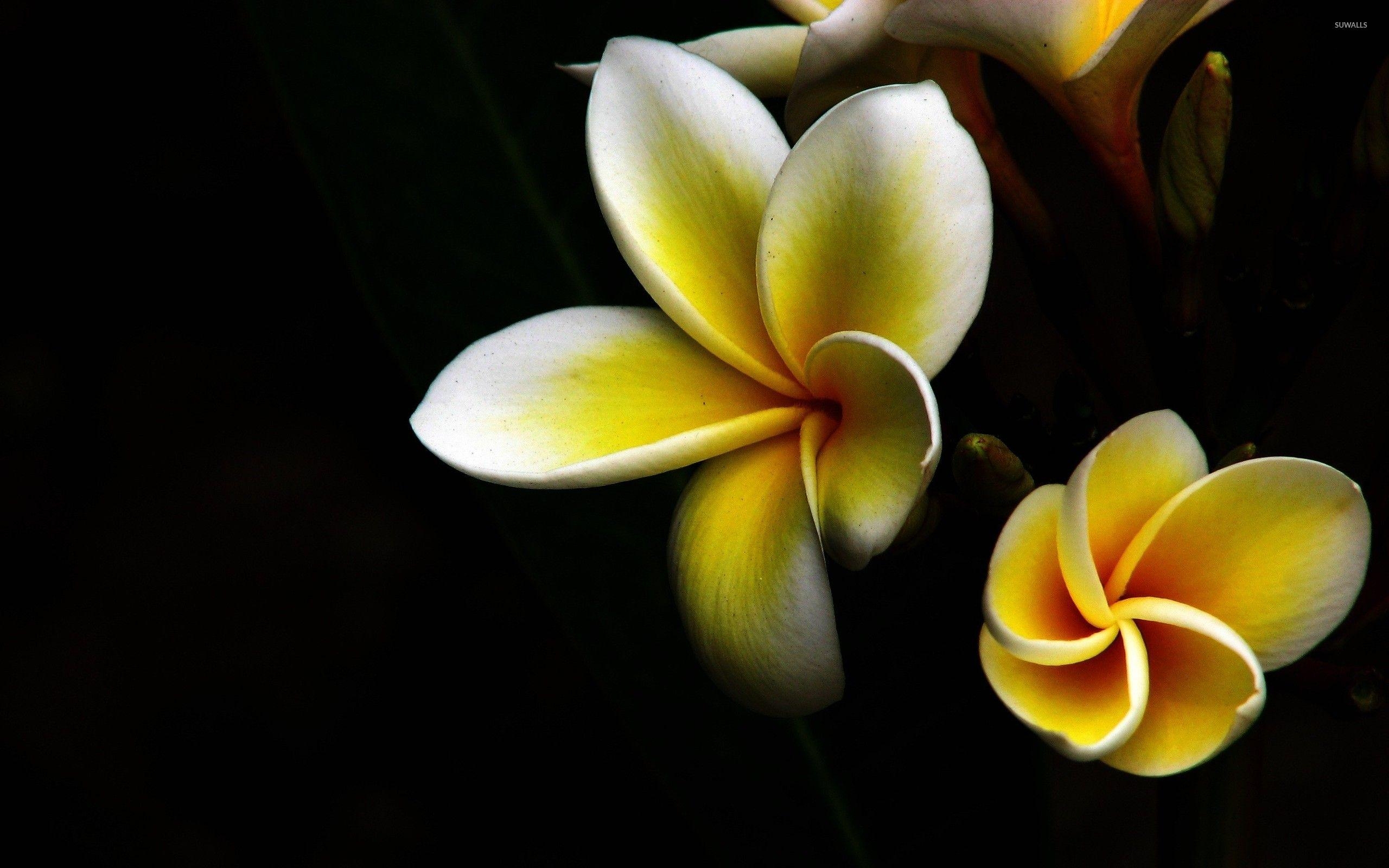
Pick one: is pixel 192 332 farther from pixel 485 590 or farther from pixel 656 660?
pixel 656 660

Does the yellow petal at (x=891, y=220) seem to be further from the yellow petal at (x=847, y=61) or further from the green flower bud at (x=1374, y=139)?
the green flower bud at (x=1374, y=139)

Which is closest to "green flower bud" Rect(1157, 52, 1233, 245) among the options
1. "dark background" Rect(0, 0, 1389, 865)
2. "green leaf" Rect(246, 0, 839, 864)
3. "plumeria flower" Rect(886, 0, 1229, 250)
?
"plumeria flower" Rect(886, 0, 1229, 250)

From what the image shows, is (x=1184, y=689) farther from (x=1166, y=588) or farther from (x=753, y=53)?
(x=753, y=53)

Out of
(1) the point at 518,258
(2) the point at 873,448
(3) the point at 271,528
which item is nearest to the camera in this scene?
(2) the point at 873,448

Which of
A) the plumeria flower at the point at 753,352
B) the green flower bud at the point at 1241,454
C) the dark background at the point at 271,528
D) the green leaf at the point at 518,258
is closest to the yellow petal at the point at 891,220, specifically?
the plumeria flower at the point at 753,352

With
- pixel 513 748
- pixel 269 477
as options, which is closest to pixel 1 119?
pixel 269 477

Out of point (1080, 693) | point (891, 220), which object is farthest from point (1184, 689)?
point (891, 220)

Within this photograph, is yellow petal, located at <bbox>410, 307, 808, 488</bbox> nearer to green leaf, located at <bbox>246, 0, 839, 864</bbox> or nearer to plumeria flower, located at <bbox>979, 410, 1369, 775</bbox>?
plumeria flower, located at <bbox>979, 410, 1369, 775</bbox>
